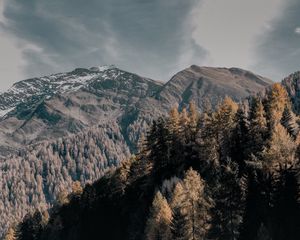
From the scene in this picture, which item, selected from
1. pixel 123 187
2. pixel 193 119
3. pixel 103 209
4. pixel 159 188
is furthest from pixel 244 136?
pixel 103 209

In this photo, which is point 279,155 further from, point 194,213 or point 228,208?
point 194,213

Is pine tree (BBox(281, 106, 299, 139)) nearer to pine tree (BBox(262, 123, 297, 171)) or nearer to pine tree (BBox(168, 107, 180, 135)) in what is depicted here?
pine tree (BBox(262, 123, 297, 171))

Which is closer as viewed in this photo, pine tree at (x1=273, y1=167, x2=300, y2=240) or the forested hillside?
pine tree at (x1=273, y1=167, x2=300, y2=240)

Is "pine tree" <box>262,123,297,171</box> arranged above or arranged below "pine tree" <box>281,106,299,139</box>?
below

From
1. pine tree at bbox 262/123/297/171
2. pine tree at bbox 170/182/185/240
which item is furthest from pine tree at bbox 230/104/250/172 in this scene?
pine tree at bbox 170/182/185/240

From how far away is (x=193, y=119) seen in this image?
122250 mm

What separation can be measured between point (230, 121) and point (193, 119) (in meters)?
12.5

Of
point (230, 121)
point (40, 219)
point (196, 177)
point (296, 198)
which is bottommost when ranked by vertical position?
point (296, 198)

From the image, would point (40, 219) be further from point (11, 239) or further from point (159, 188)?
point (159, 188)

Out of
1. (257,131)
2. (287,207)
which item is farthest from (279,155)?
(257,131)

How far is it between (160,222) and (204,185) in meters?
12.4

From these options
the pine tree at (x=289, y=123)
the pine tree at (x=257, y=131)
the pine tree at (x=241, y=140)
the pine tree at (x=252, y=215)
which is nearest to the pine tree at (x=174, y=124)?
the pine tree at (x=241, y=140)

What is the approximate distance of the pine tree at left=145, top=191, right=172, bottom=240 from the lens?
9326 cm

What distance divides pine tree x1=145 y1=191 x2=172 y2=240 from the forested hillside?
0.20 metres
